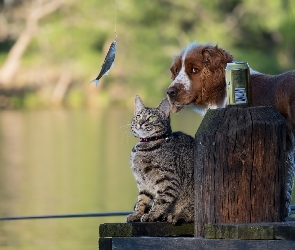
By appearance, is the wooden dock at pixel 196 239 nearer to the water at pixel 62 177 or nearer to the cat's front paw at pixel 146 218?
the cat's front paw at pixel 146 218

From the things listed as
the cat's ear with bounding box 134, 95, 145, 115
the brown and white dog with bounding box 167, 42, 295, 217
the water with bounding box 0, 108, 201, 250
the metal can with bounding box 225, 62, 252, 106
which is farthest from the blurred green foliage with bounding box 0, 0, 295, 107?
the metal can with bounding box 225, 62, 252, 106

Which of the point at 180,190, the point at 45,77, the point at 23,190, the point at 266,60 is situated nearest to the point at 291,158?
the point at 180,190

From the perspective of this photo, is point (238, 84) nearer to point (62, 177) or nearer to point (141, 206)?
point (141, 206)

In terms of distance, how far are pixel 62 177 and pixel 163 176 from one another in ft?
45.4

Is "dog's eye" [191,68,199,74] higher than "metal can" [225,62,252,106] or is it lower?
higher

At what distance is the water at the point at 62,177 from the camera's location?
40.0ft

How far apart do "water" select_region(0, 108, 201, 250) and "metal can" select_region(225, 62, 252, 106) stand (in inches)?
40.5

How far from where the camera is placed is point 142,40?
1388 inches

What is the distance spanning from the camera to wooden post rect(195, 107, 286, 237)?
4145 millimetres

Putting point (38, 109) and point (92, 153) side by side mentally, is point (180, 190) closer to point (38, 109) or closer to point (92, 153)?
point (92, 153)

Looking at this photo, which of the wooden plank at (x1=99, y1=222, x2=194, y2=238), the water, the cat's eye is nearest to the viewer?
the wooden plank at (x1=99, y1=222, x2=194, y2=238)

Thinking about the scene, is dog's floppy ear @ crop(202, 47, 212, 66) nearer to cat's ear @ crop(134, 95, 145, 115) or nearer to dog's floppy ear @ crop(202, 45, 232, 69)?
dog's floppy ear @ crop(202, 45, 232, 69)

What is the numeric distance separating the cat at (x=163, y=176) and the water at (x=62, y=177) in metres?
0.52

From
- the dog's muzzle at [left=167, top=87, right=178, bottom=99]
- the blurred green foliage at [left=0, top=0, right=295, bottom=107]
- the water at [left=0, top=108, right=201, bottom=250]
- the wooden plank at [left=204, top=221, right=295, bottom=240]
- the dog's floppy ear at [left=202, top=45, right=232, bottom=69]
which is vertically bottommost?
the wooden plank at [left=204, top=221, right=295, bottom=240]
